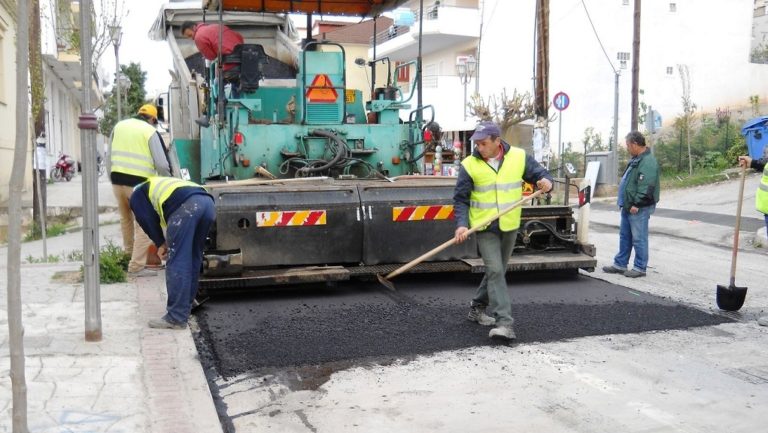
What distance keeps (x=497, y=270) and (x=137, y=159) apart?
3.64 metres

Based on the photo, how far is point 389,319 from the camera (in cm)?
574

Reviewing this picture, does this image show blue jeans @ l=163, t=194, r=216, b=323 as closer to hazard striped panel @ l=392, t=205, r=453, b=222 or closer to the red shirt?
hazard striped panel @ l=392, t=205, r=453, b=222

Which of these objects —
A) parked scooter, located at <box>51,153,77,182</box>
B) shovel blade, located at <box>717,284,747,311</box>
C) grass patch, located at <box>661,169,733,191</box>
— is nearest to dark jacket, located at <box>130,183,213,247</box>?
shovel blade, located at <box>717,284,747,311</box>

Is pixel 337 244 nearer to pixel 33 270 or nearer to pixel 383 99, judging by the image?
pixel 383 99

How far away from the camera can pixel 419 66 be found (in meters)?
7.76

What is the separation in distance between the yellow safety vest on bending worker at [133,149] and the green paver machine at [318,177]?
69cm

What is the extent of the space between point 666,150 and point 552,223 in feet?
54.0

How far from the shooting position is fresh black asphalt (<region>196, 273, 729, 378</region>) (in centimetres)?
493

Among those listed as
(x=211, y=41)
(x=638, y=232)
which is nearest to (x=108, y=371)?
(x=211, y=41)

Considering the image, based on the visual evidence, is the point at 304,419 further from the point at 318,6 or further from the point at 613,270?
the point at 318,6

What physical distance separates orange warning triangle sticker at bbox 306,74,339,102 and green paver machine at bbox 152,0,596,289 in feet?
0.04

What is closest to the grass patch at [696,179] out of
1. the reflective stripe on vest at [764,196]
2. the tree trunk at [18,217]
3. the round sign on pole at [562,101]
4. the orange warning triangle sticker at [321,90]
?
the round sign on pole at [562,101]

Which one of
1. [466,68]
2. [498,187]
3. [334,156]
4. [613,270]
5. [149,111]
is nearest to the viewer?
[498,187]

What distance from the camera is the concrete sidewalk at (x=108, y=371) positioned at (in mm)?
3570
